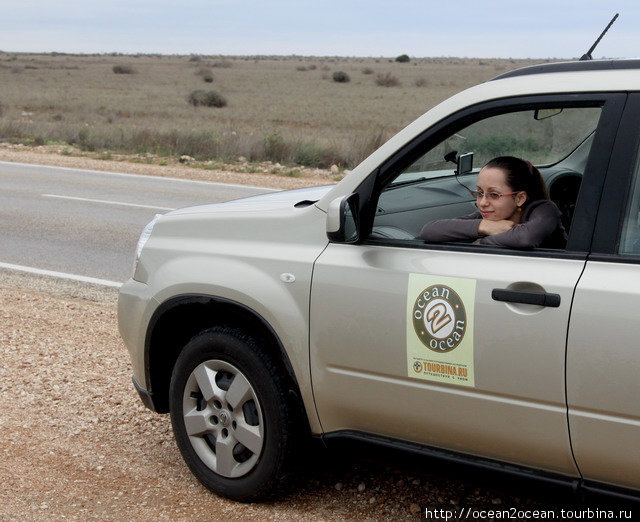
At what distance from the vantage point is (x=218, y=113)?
38094 mm

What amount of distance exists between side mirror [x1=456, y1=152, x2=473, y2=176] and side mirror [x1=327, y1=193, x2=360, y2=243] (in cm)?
92

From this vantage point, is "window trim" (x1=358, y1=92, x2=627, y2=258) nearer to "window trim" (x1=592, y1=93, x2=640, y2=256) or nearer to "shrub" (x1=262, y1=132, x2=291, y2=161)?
"window trim" (x1=592, y1=93, x2=640, y2=256)

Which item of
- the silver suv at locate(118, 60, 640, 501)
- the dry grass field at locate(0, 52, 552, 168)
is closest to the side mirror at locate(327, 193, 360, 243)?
the silver suv at locate(118, 60, 640, 501)

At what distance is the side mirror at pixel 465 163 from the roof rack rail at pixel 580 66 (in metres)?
0.86

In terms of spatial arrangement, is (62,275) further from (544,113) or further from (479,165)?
(544,113)

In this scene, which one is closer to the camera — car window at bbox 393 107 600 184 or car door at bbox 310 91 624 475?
car door at bbox 310 91 624 475

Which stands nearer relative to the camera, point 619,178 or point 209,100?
point 619,178

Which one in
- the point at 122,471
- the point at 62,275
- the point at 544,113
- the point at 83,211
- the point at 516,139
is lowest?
the point at 122,471

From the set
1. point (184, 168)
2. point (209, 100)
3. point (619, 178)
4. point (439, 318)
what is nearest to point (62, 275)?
point (439, 318)

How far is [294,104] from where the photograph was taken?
45.2 meters

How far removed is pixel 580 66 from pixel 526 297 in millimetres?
825

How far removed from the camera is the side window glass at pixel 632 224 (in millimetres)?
2869

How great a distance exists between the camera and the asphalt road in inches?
373

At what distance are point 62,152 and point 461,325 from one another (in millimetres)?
18513
